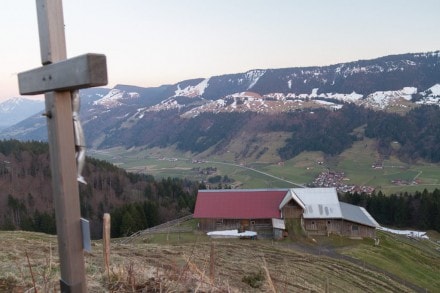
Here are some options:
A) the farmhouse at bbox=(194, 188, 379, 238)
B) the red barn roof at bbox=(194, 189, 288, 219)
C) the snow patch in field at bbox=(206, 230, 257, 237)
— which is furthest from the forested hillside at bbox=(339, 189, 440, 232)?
the snow patch in field at bbox=(206, 230, 257, 237)

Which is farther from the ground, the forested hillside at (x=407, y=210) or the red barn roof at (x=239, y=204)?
the red barn roof at (x=239, y=204)

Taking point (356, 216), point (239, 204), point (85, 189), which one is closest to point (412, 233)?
point (356, 216)

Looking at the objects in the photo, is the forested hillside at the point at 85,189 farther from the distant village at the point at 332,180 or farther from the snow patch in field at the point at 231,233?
the distant village at the point at 332,180

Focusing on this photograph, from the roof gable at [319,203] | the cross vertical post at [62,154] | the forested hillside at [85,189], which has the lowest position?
the forested hillside at [85,189]

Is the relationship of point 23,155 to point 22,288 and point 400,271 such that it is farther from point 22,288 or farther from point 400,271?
point 22,288

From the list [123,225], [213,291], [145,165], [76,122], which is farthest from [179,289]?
[145,165]

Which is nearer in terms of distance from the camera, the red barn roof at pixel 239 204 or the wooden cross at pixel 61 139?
the wooden cross at pixel 61 139

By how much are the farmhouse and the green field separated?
7434cm

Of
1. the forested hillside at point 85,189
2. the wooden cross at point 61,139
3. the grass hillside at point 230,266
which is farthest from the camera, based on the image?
the forested hillside at point 85,189

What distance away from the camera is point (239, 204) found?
148ft

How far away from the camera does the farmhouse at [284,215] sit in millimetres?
42812

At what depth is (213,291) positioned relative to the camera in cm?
543

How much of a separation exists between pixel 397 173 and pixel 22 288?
15350 centimetres

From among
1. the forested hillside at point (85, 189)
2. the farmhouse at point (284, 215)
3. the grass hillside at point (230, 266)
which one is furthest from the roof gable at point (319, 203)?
the forested hillside at point (85, 189)
